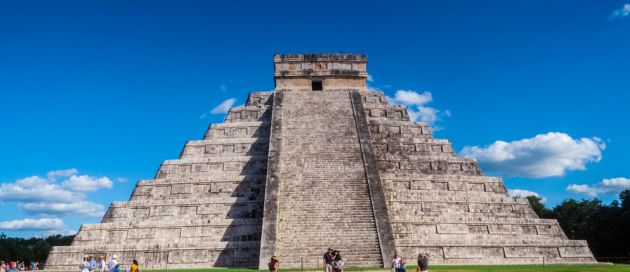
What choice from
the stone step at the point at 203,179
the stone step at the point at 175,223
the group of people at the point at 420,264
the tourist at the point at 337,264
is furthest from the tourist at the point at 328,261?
the stone step at the point at 203,179

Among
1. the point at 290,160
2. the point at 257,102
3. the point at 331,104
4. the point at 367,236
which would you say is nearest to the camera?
the point at 367,236

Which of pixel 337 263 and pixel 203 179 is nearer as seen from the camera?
pixel 337 263

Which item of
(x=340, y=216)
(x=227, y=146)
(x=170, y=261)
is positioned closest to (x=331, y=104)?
(x=227, y=146)

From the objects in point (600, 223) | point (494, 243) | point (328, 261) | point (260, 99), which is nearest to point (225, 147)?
point (260, 99)

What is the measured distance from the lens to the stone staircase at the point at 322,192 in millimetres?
14281

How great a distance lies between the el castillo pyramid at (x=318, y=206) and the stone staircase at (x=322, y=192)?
4 centimetres

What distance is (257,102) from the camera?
81.9ft

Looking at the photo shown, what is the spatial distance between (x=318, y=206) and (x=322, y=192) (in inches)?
28.4

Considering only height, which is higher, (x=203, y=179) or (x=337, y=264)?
(x=203, y=179)

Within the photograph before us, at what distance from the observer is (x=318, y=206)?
1595 centimetres

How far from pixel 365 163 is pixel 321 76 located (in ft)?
29.6

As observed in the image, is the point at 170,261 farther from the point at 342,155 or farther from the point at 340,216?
the point at 342,155

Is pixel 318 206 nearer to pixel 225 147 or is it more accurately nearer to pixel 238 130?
pixel 225 147

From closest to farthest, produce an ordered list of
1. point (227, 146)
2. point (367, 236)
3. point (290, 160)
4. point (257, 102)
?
point (367, 236) → point (290, 160) → point (227, 146) → point (257, 102)
